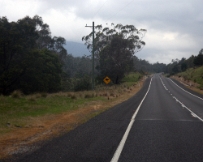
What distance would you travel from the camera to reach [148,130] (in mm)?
12828

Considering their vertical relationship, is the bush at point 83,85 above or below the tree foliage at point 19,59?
below

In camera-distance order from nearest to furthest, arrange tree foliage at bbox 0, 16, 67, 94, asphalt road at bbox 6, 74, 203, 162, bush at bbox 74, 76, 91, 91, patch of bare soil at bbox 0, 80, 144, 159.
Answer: asphalt road at bbox 6, 74, 203, 162 < patch of bare soil at bbox 0, 80, 144, 159 < tree foliage at bbox 0, 16, 67, 94 < bush at bbox 74, 76, 91, 91

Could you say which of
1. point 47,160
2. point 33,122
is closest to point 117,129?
point 33,122

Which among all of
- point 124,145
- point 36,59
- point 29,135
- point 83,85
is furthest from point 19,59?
point 124,145

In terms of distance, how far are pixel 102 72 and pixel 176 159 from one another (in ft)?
185

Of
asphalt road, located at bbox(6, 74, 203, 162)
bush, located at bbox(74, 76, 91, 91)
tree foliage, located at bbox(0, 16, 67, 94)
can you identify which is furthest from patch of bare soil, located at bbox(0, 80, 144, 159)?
bush, located at bbox(74, 76, 91, 91)

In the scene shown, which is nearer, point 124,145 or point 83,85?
point 124,145

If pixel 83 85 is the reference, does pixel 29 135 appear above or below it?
below

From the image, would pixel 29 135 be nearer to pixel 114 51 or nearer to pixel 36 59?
pixel 36 59

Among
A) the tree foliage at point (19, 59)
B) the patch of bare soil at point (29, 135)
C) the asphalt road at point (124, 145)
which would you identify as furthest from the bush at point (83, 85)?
the asphalt road at point (124, 145)

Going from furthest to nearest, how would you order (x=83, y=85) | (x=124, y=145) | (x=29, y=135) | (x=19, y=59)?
(x=83, y=85), (x=19, y=59), (x=29, y=135), (x=124, y=145)

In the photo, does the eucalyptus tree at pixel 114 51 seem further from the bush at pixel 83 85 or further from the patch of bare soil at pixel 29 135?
the patch of bare soil at pixel 29 135

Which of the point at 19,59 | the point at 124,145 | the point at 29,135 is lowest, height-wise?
the point at 29,135

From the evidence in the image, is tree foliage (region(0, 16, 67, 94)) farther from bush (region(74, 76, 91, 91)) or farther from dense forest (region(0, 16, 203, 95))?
bush (region(74, 76, 91, 91))
